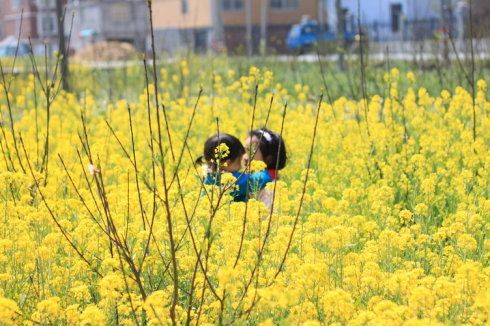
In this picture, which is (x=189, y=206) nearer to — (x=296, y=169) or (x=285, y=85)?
(x=296, y=169)

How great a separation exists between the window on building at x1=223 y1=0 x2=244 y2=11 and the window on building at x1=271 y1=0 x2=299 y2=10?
1872 millimetres

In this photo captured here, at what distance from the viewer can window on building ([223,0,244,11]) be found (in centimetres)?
4784

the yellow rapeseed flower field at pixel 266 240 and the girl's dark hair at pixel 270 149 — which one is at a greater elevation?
the girl's dark hair at pixel 270 149

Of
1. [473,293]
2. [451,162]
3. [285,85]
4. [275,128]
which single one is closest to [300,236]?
[473,293]

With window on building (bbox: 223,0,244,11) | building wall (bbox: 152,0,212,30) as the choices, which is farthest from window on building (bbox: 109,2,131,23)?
window on building (bbox: 223,0,244,11)

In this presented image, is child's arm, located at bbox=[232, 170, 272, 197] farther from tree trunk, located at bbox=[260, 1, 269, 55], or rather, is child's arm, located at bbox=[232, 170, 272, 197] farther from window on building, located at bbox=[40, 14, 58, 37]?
window on building, located at bbox=[40, 14, 58, 37]

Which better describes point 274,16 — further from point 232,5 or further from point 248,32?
point 248,32

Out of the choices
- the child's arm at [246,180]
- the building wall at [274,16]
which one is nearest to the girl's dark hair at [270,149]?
the child's arm at [246,180]

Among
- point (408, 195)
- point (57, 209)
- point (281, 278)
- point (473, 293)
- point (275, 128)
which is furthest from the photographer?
point (275, 128)

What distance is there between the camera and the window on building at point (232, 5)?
4784 cm

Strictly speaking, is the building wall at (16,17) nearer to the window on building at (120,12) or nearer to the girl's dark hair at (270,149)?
the window on building at (120,12)

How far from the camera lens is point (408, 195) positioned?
579 cm

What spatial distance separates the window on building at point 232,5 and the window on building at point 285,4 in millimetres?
1872

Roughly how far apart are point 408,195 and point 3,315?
3255mm
